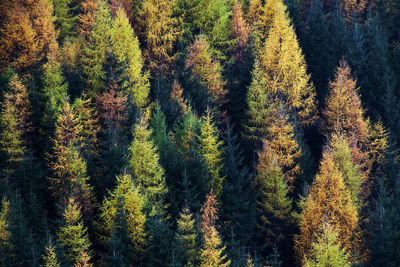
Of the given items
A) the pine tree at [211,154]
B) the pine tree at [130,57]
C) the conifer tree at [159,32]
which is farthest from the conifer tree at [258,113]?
the conifer tree at [159,32]

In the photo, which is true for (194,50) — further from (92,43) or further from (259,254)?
(259,254)

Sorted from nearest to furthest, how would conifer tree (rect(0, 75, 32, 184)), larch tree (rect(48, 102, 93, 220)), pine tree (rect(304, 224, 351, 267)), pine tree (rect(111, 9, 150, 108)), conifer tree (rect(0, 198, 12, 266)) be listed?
pine tree (rect(304, 224, 351, 267)), conifer tree (rect(0, 198, 12, 266)), larch tree (rect(48, 102, 93, 220)), conifer tree (rect(0, 75, 32, 184)), pine tree (rect(111, 9, 150, 108))

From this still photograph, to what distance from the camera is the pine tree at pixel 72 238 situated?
3800 cm

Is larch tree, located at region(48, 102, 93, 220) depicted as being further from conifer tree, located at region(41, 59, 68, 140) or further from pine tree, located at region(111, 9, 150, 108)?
pine tree, located at region(111, 9, 150, 108)

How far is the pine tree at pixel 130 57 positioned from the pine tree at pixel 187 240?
49.2ft

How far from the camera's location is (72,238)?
38.3 meters

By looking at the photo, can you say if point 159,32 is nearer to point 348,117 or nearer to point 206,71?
point 206,71

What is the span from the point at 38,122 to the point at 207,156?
14.6m

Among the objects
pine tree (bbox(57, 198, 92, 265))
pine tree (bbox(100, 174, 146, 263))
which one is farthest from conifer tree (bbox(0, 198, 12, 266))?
pine tree (bbox(100, 174, 146, 263))

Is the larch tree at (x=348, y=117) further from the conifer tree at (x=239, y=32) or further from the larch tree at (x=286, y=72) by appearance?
the conifer tree at (x=239, y=32)

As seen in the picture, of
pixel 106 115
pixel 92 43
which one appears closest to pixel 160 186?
pixel 106 115

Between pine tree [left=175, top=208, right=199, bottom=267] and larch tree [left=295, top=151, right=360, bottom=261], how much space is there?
879cm

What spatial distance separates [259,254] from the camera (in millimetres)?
43812

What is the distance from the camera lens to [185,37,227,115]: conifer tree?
178ft
